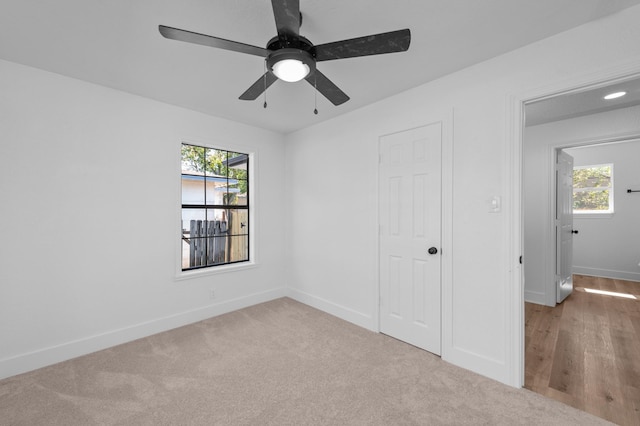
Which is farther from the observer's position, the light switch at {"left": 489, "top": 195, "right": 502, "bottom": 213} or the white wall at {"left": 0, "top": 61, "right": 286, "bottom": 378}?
the white wall at {"left": 0, "top": 61, "right": 286, "bottom": 378}

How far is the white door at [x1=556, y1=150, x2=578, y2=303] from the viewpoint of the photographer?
380 cm

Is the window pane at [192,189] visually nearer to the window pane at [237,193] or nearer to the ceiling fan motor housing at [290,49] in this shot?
the window pane at [237,193]

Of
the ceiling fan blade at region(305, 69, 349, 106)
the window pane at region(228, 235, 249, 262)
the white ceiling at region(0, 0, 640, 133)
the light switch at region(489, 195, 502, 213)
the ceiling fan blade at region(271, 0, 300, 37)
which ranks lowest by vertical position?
the window pane at region(228, 235, 249, 262)

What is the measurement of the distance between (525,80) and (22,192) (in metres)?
4.18

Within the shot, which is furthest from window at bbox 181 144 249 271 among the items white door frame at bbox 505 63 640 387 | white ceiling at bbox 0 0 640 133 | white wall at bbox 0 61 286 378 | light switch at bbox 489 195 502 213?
white door frame at bbox 505 63 640 387

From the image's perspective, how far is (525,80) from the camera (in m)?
2.10

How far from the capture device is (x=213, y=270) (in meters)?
3.57

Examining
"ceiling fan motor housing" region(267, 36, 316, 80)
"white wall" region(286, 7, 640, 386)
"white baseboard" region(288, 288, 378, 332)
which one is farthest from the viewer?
"white baseboard" region(288, 288, 378, 332)

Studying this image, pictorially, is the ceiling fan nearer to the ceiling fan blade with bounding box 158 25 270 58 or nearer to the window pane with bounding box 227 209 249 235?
the ceiling fan blade with bounding box 158 25 270 58

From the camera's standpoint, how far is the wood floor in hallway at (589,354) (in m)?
1.99

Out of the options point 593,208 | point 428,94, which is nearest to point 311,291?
point 428,94

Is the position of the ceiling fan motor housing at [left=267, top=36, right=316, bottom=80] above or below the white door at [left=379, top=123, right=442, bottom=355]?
above

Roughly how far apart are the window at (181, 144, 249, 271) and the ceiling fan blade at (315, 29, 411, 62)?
8.47ft

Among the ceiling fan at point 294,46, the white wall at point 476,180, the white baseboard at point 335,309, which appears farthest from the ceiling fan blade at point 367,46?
the white baseboard at point 335,309
